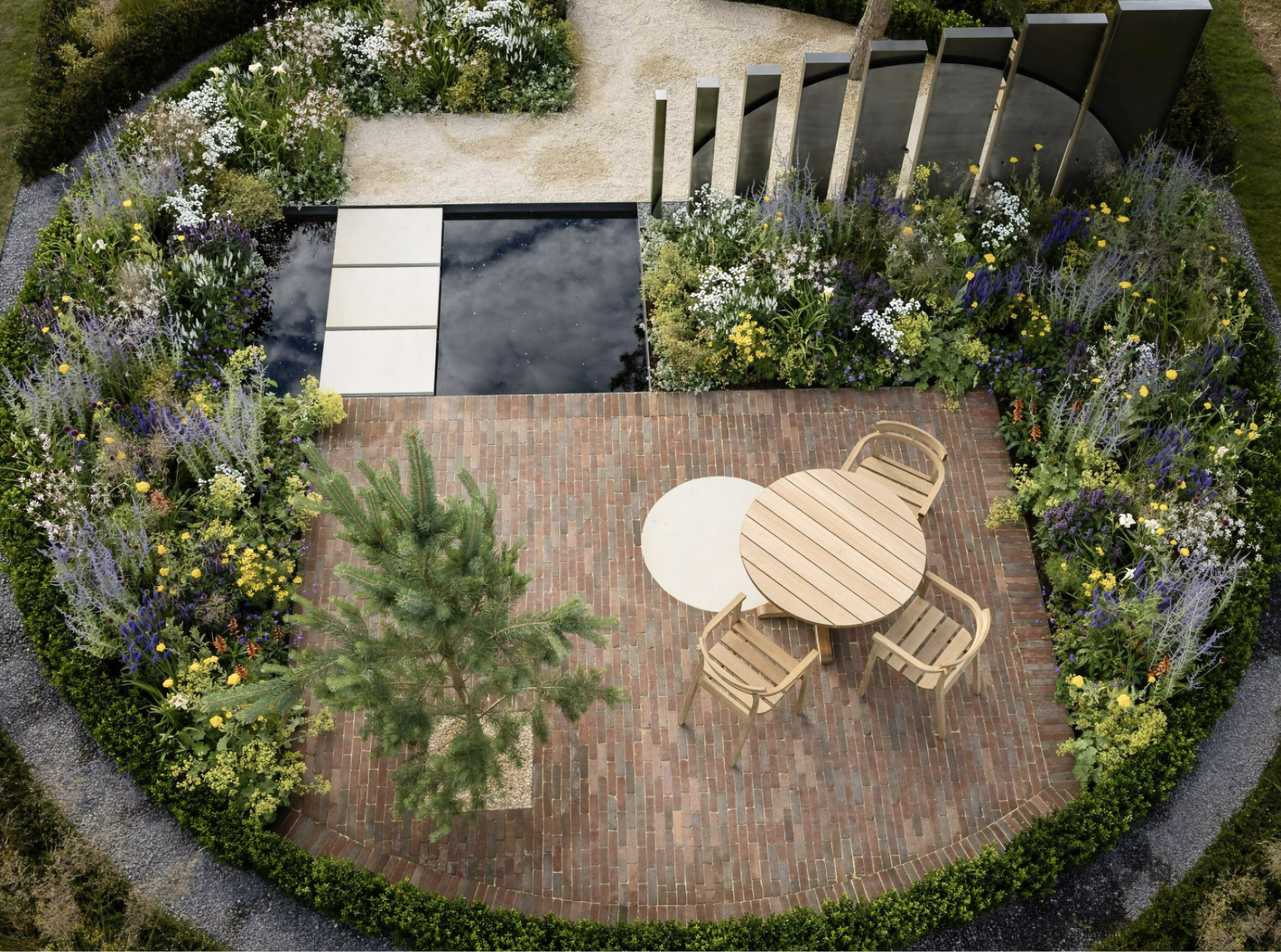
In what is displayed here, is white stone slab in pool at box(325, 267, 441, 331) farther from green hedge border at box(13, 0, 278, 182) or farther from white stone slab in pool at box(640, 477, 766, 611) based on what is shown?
green hedge border at box(13, 0, 278, 182)

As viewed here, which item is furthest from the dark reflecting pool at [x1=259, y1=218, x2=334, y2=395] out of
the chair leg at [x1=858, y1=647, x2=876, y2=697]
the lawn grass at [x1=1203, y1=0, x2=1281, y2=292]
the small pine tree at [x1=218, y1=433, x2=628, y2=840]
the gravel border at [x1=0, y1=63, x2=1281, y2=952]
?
the lawn grass at [x1=1203, y1=0, x2=1281, y2=292]

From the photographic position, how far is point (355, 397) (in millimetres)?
9789

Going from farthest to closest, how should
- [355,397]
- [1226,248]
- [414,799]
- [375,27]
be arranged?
[375,27] → [1226,248] → [355,397] → [414,799]

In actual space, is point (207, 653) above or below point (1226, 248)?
below

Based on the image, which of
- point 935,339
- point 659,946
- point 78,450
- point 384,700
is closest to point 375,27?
point 78,450

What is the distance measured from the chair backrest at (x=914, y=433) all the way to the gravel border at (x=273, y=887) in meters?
2.85

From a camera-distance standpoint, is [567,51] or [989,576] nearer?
[989,576]

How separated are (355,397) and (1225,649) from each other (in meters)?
7.44

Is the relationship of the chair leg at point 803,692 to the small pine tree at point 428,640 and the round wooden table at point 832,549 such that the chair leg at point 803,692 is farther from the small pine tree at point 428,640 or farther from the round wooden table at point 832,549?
the small pine tree at point 428,640

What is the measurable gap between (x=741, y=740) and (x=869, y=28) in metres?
8.62

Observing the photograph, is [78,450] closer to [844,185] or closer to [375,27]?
[375,27]

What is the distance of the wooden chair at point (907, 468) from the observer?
835 centimetres

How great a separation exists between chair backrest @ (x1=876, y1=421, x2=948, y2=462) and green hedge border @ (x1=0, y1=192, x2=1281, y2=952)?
2450 mm

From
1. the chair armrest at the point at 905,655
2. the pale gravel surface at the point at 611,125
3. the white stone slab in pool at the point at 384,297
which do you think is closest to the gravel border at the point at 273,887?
the chair armrest at the point at 905,655
